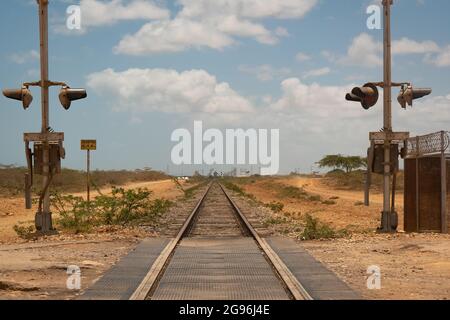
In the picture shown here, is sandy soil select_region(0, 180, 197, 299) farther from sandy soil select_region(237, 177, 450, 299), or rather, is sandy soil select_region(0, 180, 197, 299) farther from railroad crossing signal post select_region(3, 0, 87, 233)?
sandy soil select_region(237, 177, 450, 299)

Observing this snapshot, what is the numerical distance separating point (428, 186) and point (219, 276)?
30.9ft

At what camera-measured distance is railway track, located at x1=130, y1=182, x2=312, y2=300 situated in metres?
9.59

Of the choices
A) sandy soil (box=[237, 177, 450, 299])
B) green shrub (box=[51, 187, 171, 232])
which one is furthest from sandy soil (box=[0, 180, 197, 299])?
sandy soil (box=[237, 177, 450, 299])

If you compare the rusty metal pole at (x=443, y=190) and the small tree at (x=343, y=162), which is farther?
the small tree at (x=343, y=162)

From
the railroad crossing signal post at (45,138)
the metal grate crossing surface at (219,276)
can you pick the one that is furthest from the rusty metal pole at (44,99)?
the metal grate crossing surface at (219,276)

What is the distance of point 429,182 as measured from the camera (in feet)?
61.6

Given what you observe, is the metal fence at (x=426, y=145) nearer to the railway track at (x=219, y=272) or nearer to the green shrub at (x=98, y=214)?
the railway track at (x=219, y=272)

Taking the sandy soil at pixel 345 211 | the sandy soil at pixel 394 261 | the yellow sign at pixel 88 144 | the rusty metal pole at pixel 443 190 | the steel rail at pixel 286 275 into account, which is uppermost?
the yellow sign at pixel 88 144

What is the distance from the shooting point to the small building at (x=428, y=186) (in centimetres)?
1827

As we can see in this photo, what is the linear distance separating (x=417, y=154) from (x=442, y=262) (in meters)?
6.63

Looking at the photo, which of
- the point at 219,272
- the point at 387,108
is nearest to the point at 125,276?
the point at 219,272

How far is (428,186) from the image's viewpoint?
18.8 metres
